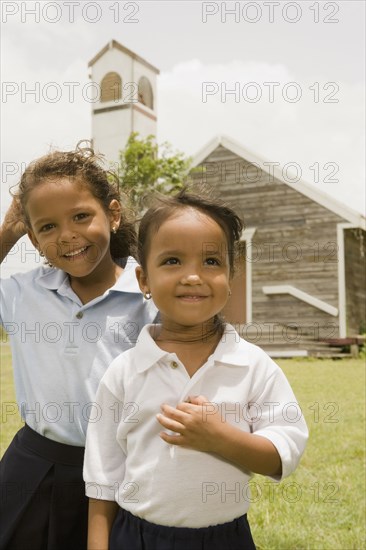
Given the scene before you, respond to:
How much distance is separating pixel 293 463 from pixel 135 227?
1133 millimetres

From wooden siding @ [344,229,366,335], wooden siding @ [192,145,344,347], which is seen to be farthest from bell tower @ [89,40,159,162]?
wooden siding @ [344,229,366,335]

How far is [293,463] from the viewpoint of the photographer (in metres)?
1.76

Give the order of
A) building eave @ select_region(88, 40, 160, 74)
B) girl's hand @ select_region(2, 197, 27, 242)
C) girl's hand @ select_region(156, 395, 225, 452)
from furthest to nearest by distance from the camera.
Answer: building eave @ select_region(88, 40, 160, 74) < girl's hand @ select_region(2, 197, 27, 242) < girl's hand @ select_region(156, 395, 225, 452)

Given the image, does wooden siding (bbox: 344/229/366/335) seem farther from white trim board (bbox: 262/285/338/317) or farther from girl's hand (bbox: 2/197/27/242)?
girl's hand (bbox: 2/197/27/242)

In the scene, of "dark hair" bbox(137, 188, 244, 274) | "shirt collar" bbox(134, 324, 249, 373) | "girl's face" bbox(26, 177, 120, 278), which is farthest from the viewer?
"girl's face" bbox(26, 177, 120, 278)

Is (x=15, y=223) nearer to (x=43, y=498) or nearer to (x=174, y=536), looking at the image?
(x=43, y=498)

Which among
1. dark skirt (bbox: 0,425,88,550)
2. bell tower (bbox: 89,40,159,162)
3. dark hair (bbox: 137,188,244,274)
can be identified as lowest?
dark skirt (bbox: 0,425,88,550)

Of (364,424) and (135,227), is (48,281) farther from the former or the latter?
(364,424)

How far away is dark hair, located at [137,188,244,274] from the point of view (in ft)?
6.37

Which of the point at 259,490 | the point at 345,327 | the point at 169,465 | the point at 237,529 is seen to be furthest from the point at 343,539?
the point at 345,327

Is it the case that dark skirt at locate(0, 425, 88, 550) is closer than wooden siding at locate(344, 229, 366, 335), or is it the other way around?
dark skirt at locate(0, 425, 88, 550)

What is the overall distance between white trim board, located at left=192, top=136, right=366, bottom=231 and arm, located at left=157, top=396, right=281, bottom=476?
46.6 feet

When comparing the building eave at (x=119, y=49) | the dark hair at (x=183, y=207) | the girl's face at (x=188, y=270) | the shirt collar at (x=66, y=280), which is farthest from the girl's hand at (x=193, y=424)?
the building eave at (x=119, y=49)

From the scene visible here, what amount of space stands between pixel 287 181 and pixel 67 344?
14499 mm
